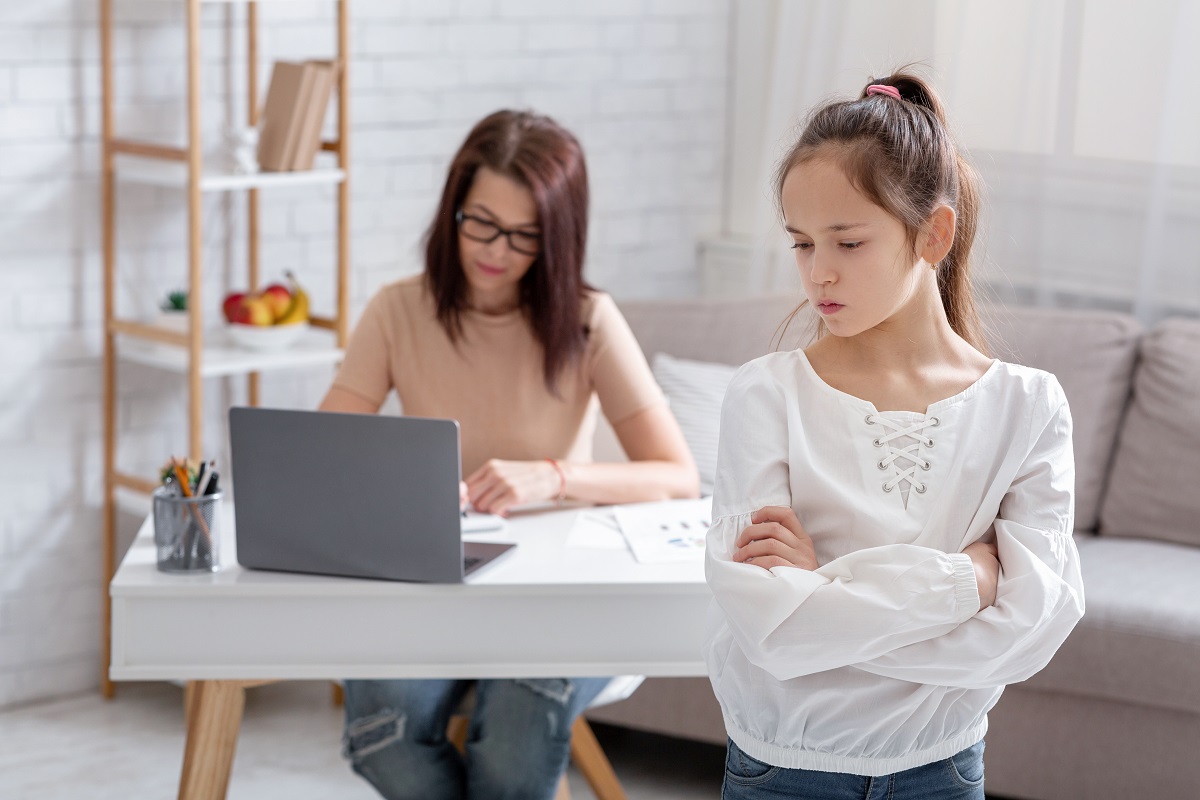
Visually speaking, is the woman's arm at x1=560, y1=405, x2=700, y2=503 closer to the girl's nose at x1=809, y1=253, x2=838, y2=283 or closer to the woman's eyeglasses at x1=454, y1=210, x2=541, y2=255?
the woman's eyeglasses at x1=454, y1=210, x2=541, y2=255

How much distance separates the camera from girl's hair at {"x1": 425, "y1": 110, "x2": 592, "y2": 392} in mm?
2072

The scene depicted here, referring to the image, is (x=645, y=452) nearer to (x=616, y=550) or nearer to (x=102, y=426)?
(x=616, y=550)

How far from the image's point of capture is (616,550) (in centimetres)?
176

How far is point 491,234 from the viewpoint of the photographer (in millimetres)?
2061

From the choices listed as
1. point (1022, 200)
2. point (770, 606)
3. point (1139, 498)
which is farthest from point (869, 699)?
point (1022, 200)

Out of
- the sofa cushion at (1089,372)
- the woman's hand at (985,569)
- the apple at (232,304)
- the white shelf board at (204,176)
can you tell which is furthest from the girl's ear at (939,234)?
the apple at (232,304)

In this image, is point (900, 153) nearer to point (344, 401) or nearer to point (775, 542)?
point (775, 542)

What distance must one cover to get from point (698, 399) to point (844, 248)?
5.09ft

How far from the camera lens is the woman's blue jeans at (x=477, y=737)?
5.93 feet

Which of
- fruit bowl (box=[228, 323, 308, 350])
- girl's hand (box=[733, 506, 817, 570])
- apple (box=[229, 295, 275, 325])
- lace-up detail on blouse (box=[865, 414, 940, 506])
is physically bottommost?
fruit bowl (box=[228, 323, 308, 350])

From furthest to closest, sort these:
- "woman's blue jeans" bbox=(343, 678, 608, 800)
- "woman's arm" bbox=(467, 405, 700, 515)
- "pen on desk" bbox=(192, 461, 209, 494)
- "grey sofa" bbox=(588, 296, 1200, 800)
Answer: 1. "grey sofa" bbox=(588, 296, 1200, 800)
2. "woman's arm" bbox=(467, 405, 700, 515)
3. "woman's blue jeans" bbox=(343, 678, 608, 800)
4. "pen on desk" bbox=(192, 461, 209, 494)

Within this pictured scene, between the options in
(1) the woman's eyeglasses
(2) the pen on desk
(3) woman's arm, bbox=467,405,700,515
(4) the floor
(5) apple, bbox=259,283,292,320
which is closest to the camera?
(2) the pen on desk

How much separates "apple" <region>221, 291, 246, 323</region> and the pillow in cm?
85

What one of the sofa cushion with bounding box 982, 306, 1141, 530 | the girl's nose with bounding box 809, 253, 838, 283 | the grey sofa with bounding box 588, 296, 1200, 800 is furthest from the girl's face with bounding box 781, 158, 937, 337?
the sofa cushion with bounding box 982, 306, 1141, 530
